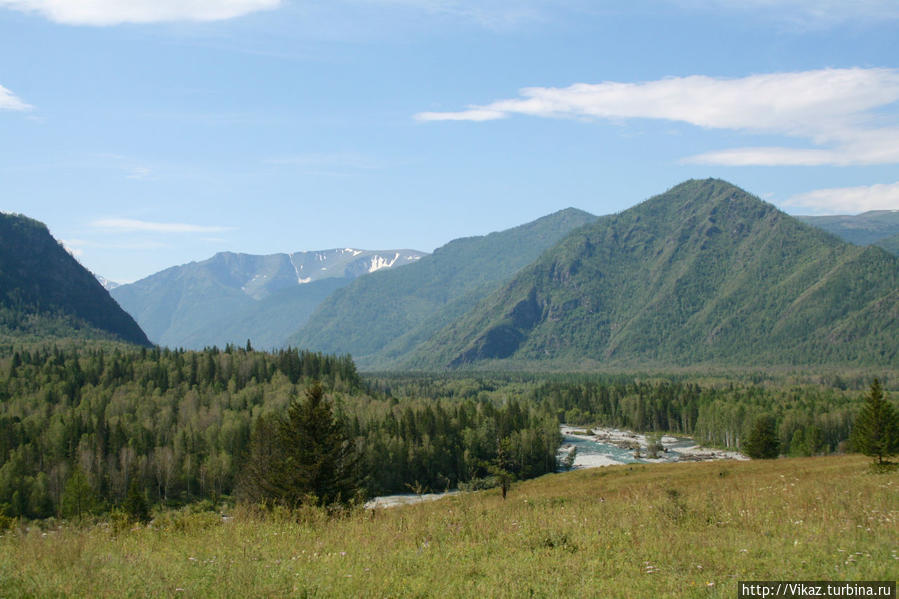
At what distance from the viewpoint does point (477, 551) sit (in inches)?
632

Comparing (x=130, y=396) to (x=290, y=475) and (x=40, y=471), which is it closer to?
(x=40, y=471)

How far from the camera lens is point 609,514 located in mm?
20016

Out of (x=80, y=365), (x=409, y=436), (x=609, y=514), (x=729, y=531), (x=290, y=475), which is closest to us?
(x=729, y=531)

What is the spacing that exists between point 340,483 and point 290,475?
3361 mm

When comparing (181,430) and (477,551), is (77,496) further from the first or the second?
(477,551)

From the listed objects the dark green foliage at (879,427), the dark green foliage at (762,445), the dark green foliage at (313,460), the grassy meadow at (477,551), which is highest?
the grassy meadow at (477,551)

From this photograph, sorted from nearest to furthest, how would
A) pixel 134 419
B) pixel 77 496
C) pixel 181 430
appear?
pixel 77 496, pixel 181 430, pixel 134 419

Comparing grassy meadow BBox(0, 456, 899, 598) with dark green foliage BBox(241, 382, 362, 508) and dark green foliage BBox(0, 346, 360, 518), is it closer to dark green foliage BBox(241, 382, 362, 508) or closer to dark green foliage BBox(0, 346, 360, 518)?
dark green foliage BBox(241, 382, 362, 508)

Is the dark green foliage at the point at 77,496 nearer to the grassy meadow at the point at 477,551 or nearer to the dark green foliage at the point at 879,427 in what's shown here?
the grassy meadow at the point at 477,551

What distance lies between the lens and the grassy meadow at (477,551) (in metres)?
13.2

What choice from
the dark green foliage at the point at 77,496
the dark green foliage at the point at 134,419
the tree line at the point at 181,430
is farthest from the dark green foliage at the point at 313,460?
the dark green foliage at the point at 134,419

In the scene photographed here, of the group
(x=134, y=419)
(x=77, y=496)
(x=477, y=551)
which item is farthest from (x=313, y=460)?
(x=134, y=419)

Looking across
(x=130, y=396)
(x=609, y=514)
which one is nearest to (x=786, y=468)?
(x=609, y=514)

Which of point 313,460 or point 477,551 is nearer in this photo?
point 477,551
